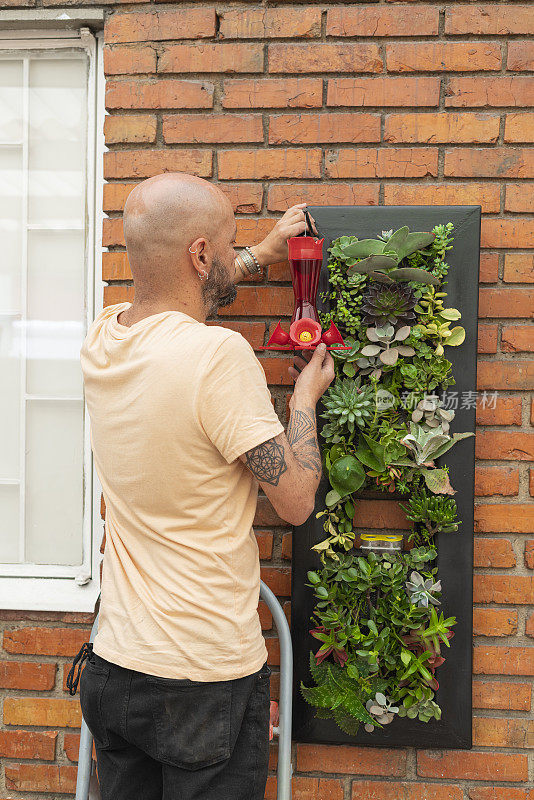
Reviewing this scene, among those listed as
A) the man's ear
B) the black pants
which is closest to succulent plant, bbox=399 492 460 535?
the black pants

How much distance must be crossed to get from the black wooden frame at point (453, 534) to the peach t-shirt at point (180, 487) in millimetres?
475

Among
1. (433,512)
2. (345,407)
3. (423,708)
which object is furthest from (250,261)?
(423,708)

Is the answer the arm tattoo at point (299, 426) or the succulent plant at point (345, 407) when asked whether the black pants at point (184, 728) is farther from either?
the succulent plant at point (345, 407)

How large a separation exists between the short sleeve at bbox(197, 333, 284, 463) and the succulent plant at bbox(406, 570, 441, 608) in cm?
71

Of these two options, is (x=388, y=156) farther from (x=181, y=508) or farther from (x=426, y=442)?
(x=181, y=508)

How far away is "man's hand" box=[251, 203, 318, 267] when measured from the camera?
1.84 meters

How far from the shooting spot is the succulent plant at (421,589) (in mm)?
1783

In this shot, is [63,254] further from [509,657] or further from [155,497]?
[509,657]

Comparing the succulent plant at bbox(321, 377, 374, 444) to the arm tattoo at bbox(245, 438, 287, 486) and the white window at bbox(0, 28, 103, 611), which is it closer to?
the arm tattoo at bbox(245, 438, 287, 486)

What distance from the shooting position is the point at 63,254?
219 cm

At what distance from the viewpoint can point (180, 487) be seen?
1405 mm

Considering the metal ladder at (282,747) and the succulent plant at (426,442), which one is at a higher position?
the succulent plant at (426,442)

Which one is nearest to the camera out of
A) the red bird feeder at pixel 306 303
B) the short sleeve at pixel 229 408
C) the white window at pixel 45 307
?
the short sleeve at pixel 229 408

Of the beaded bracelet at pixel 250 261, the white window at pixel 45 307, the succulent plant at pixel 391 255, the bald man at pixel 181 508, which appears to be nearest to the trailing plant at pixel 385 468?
the succulent plant at pixel 391 255
